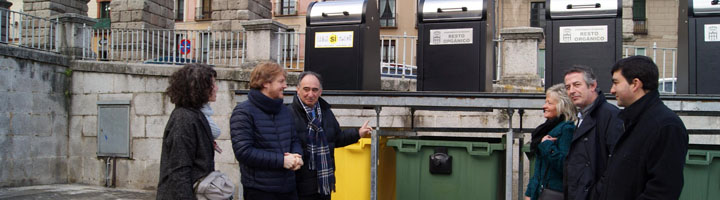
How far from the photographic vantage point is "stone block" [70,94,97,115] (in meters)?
10.0

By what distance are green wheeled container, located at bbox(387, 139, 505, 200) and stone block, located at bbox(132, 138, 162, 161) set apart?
5959mm

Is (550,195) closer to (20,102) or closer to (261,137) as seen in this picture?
(261,137)

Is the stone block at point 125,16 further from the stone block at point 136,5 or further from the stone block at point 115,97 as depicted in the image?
the stone block at point 115,97

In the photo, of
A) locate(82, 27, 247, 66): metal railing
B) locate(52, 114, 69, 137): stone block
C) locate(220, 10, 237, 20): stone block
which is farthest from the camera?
locate(220, 10, 237, 20): stone block

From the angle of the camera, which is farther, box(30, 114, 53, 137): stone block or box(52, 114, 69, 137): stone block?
box(52, 114, 69, 137): stone block

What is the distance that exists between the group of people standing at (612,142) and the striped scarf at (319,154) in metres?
1.39

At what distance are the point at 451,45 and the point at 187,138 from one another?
3.44 meters

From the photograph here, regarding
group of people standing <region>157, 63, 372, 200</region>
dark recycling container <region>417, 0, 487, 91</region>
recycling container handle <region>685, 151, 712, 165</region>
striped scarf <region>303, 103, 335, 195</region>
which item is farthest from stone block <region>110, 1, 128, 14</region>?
recycling container handle <region>685, 151, 712, 165</region>

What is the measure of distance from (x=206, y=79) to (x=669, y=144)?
91.2 inches

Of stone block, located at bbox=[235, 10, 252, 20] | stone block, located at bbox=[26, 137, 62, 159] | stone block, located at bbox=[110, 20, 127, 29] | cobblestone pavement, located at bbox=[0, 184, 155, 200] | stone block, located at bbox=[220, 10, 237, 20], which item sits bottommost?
cobblestone pavement, located at bbox=[0, 184, 155, 200]

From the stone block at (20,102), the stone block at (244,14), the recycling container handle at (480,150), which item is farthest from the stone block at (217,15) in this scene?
the recycling container handle at (480,150)

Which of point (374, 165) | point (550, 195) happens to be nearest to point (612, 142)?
point (550, 195)

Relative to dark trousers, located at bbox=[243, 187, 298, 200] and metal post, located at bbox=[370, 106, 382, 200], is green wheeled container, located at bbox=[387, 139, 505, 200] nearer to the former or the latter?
metal post, located at bbox=[370, 106, 382, 200]

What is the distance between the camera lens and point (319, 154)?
3852 millimetres
